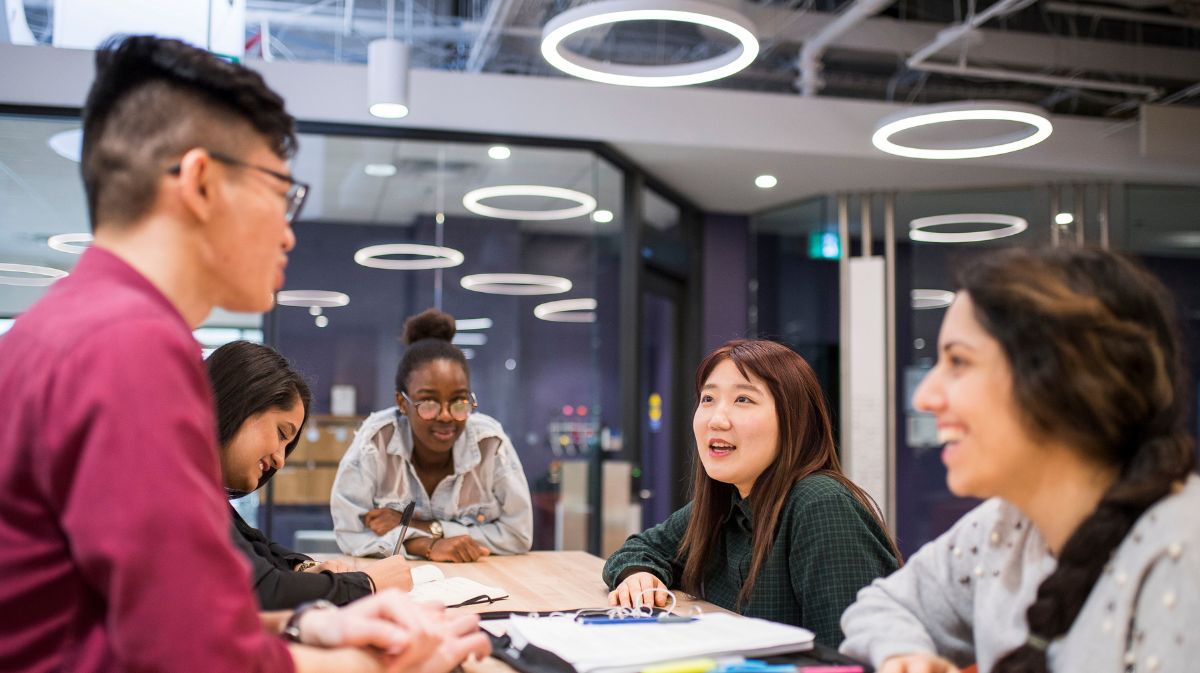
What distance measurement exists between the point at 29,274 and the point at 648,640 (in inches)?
198

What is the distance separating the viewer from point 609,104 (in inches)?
250

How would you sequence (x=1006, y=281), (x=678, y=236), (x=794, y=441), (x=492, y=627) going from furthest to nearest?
(x=678, y=236) → (x=794, y=441) → (x=492, y=627) → (x=1006, y=281)

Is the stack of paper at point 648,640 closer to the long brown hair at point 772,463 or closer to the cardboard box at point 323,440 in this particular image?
the long brown hair at point 772,463

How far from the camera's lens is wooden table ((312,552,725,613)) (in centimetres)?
228

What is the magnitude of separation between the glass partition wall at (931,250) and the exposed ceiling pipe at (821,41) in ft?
4.83

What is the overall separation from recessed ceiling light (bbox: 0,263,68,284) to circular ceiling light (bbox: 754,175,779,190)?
4.55 m

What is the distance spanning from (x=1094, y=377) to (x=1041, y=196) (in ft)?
23.1

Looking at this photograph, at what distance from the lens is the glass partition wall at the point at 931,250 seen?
301 inches

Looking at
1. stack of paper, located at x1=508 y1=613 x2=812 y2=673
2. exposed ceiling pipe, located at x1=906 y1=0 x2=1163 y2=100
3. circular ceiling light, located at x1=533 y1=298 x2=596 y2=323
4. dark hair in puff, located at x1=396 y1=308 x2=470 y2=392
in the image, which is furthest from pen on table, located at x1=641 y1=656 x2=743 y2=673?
exposed ceiling pipe, located at x1=906 y1=0 x2=1163 y2=100

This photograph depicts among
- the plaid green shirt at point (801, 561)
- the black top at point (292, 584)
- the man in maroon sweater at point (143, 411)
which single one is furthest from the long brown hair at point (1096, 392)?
the black top at point (292, 584)

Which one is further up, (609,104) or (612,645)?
(609,104)

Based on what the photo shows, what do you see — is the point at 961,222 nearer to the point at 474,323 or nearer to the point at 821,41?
the point at 821,41

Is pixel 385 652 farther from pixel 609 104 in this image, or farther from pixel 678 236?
pixel 678 236

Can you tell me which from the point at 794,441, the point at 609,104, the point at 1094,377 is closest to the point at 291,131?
the point at 1094,377
